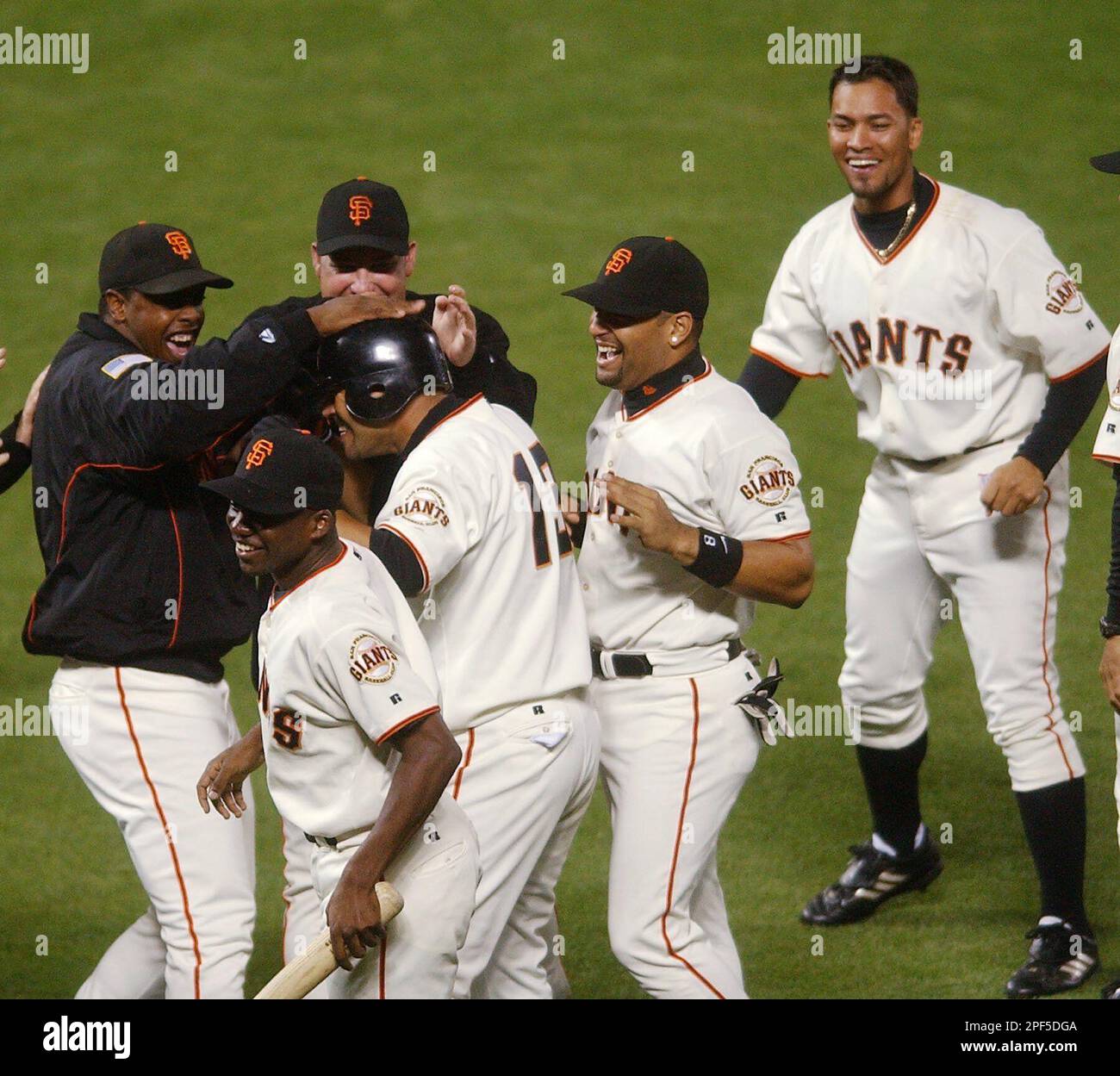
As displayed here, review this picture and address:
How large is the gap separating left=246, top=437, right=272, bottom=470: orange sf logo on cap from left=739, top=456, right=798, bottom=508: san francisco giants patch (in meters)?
1.25

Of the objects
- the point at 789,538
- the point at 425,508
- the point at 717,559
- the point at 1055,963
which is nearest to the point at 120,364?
the point at 425,508

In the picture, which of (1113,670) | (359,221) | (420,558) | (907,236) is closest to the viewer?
(420,558)

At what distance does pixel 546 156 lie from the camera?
1221cm

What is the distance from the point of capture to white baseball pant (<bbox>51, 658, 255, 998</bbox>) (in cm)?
452

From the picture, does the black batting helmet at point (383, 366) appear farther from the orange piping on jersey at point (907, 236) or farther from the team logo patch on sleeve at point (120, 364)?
the orange piping on jersey at point (907, 236)

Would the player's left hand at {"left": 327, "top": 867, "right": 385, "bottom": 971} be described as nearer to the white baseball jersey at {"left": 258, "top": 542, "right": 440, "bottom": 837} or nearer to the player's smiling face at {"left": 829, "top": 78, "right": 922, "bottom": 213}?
the white baseball jersey at {"left": 258, "top": 542, "right": 440, "bottom": 837}

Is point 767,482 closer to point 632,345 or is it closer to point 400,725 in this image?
point 632,345

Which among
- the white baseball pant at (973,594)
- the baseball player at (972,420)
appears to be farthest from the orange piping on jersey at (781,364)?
the white baseball pant at (973,594)

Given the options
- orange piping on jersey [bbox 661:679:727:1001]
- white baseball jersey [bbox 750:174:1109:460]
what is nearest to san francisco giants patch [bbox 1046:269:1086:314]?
white baseball jersey [bbox 750:174:1109:460]

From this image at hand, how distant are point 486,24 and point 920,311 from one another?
8.44 m

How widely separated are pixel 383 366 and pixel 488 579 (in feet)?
1.80

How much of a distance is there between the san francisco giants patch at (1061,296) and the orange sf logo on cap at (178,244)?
91.5 inches

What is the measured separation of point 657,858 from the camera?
14.8ft

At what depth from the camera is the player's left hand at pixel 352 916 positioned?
3.68 m
